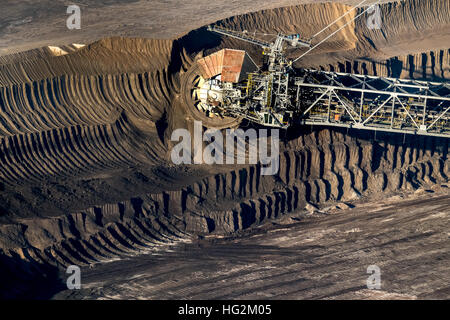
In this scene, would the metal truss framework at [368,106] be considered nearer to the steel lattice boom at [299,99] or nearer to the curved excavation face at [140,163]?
the steel lattice boom at [299,99]

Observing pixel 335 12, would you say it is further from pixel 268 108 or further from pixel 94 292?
pixel 94 292

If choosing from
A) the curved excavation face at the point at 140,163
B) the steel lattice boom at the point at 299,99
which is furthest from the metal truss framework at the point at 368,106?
the curved excavation face at the point at 140,163

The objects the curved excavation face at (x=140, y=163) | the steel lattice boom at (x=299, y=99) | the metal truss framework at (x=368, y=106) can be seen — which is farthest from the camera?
the steel lattice boom at (x=299, y=99)

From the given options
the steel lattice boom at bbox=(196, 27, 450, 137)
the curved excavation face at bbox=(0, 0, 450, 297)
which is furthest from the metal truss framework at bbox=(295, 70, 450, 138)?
the curved excavation face at bbox=(0, 0, 450, 297)

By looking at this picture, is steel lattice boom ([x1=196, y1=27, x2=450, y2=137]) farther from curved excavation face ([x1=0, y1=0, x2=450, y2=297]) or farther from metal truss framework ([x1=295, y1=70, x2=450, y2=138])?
curved excavation face ([x1=0, y1=0, x2=450, y2=297])

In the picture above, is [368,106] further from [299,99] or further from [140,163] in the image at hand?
[140,163]

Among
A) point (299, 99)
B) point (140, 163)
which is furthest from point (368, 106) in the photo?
point (140, 163)
